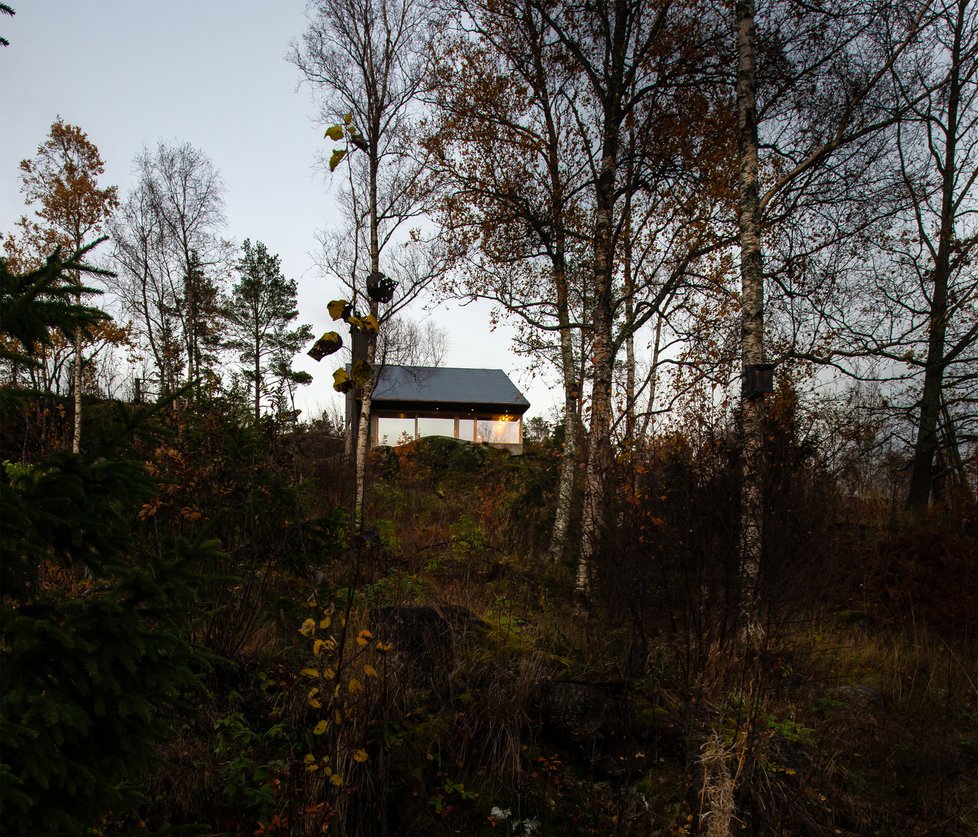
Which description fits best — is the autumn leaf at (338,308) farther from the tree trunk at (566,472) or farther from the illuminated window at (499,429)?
the illuminated window at (499,429)

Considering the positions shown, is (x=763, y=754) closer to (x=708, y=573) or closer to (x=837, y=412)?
(x=708, y=573)

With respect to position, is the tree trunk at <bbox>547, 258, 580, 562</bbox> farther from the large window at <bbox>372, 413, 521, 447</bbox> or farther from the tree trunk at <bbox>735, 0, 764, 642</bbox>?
the large window at <bbox>372, 413, 521, 447</bbox>

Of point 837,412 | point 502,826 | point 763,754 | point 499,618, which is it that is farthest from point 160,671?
point 837,412

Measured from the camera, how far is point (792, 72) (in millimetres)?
7219

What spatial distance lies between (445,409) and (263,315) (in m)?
8.65

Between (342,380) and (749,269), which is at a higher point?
(749,269)

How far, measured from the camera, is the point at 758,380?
5246 millimetres

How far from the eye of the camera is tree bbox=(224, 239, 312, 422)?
2370cm

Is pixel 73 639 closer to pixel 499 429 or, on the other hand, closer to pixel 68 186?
pixel 68 186

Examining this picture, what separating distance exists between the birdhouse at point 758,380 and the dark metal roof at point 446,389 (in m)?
17.4

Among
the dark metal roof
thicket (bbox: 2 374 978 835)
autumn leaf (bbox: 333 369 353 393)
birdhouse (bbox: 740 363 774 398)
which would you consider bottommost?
thicket (bbox: 2 374 978 835)

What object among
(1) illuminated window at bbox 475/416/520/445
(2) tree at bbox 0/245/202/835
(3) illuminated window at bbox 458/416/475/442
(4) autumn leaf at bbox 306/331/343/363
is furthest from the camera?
(1) illuminated window at bbox 475/416/520/445

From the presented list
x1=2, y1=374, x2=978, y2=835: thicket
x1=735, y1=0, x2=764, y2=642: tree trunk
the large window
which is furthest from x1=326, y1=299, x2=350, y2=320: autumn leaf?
the large window

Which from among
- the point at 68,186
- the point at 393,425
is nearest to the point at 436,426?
the point at 393,425
